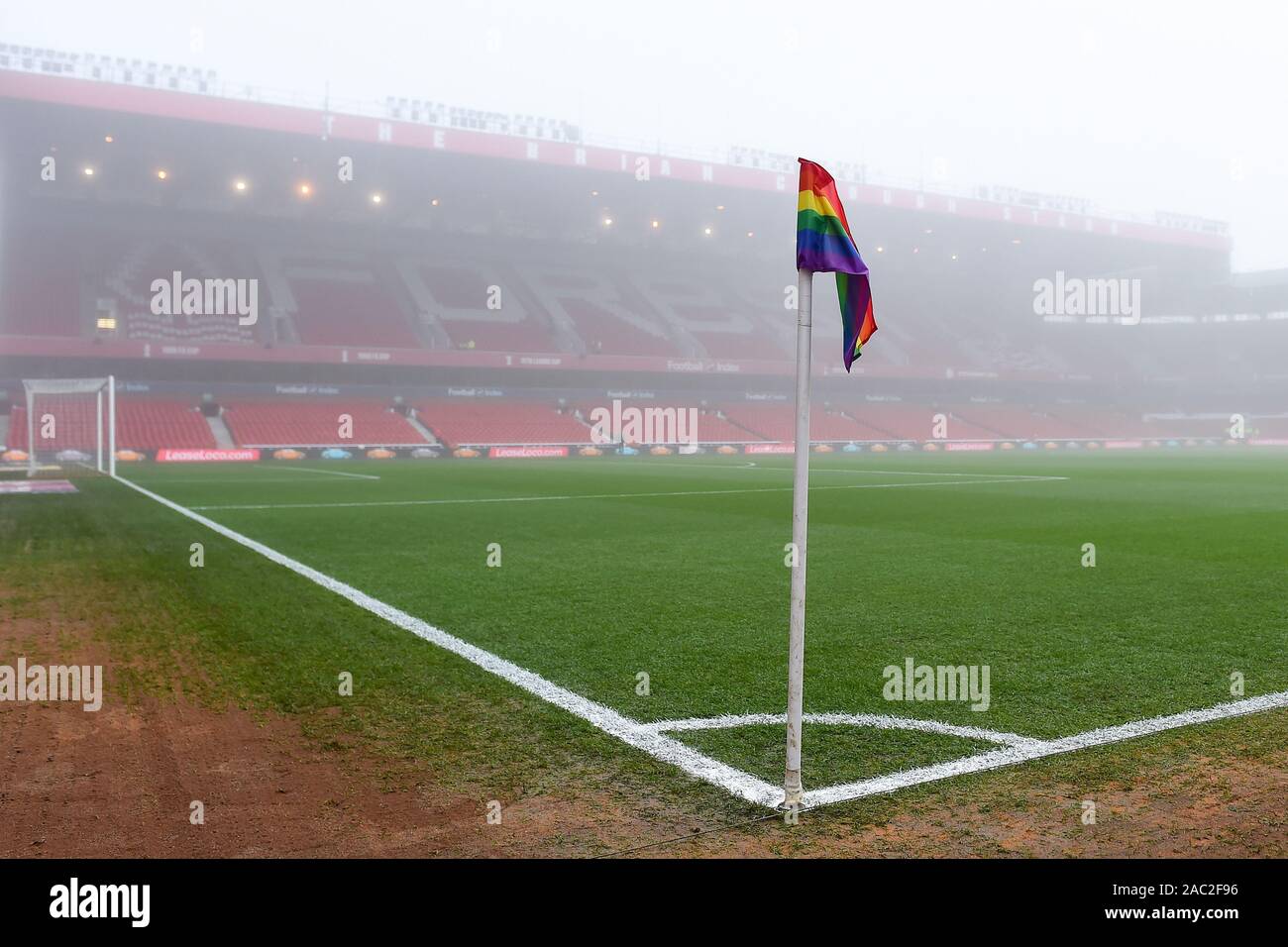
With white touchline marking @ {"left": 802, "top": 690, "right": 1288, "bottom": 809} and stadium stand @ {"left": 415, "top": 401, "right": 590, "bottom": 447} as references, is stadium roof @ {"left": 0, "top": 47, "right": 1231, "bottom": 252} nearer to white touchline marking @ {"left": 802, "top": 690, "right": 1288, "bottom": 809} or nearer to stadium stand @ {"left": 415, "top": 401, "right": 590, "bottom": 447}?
stadium stand @ {"left": 415, "top": 401, "right": 590, "bottom": 447}

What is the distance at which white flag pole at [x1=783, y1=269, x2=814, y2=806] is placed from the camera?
3543 millimetres

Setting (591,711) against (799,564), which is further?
(591,711)

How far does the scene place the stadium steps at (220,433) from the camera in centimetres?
4122

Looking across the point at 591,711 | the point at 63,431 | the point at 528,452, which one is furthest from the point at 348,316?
the point at 591,711

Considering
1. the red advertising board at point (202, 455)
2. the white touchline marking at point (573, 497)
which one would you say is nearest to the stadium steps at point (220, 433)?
the red advertising board at point (202, 455)

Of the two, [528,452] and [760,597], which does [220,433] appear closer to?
[528,452]

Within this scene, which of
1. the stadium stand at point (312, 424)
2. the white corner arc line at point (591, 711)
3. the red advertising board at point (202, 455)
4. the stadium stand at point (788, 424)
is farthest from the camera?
the stadium stand at point (788, 424)

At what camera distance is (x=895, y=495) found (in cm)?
1969

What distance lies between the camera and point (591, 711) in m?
4.83

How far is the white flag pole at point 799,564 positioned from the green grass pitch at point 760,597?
1.19ft

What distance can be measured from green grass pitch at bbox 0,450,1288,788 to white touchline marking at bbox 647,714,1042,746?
0.28ft

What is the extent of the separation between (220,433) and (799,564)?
43.3 m

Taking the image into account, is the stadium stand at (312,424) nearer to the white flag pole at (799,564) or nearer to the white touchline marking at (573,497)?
the white touchline marking at (573,497)
